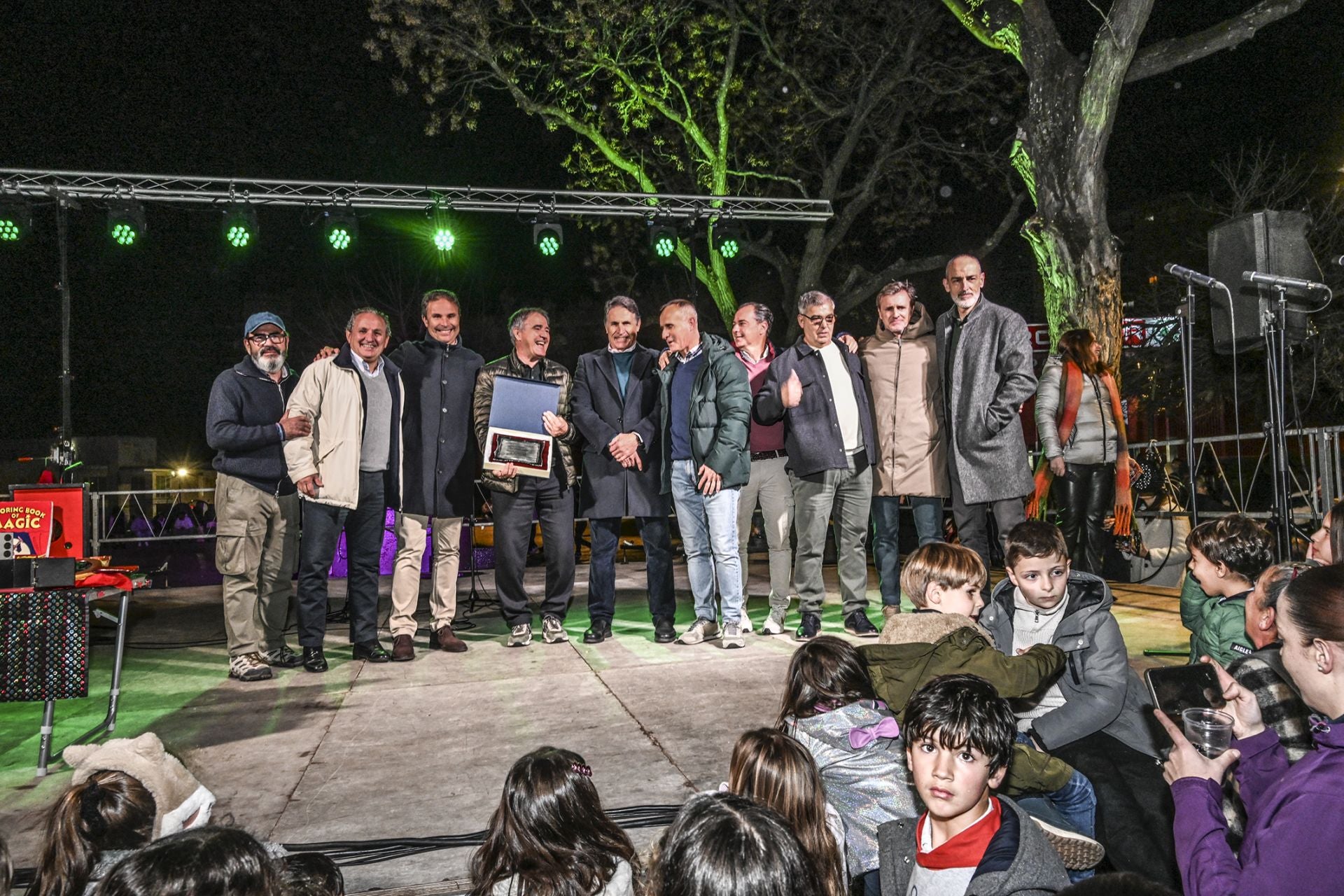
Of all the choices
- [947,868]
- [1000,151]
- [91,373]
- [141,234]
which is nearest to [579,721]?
[947,868]

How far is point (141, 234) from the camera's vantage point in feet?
27.1

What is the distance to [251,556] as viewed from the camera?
199 inches

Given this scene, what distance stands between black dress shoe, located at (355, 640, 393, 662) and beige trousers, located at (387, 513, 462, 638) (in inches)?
5.0

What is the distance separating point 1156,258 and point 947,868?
70.8 ft

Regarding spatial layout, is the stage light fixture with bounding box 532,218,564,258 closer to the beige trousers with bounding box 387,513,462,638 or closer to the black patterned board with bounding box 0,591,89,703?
the beige trousers with bounding box 387,513,462,638

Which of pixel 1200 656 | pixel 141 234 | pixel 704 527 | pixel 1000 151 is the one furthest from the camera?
pixel 1000 151

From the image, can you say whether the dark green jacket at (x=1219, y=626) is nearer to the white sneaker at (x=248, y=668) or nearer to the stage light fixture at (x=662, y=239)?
the white sneaker at (x=248, y=668)

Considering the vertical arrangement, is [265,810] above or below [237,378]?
below

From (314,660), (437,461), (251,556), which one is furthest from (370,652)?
(437,461)

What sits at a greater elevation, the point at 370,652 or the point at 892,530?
the point at 892,530

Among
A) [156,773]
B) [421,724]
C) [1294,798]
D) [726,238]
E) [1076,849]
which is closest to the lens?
[1294,798]

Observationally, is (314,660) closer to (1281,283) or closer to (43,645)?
(43,645)

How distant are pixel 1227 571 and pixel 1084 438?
2565mm

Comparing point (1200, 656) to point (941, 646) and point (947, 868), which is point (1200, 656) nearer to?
point (941, 646)
